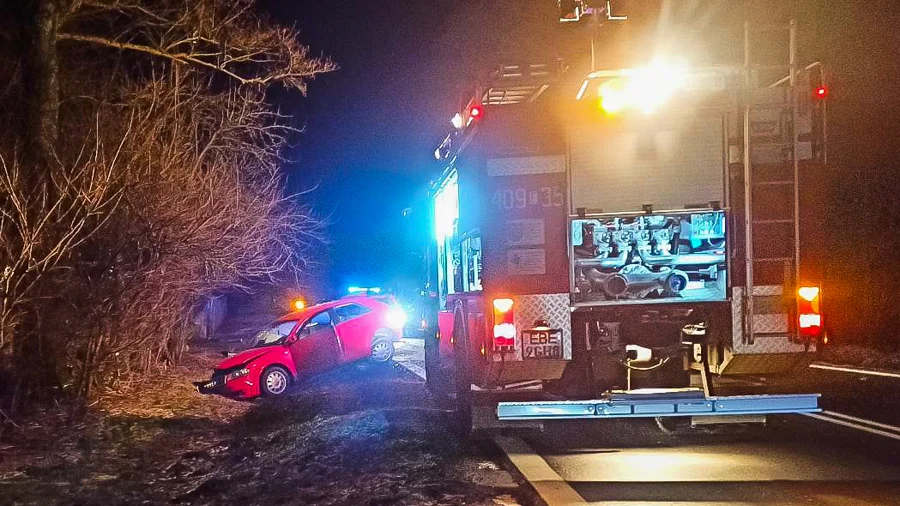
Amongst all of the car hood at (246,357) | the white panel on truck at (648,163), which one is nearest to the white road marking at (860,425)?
the white panel on truck at (648,163)

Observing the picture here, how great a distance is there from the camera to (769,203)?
785 cm

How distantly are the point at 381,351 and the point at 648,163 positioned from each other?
9.99 m

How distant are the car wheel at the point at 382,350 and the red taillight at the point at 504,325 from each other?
927 centimetres

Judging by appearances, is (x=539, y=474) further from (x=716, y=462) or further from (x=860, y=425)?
(x=860, y=425)

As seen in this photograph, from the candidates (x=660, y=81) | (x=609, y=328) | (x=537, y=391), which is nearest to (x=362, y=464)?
(x=537, y=391)

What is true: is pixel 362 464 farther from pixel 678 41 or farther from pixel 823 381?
pixel 823 381

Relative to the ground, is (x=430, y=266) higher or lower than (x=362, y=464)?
higher

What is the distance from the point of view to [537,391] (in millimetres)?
8211

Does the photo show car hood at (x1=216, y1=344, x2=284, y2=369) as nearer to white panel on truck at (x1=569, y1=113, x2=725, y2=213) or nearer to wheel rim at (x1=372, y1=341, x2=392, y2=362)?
wheel rim at (x1=372, y1=341, x2=392, y2=362)

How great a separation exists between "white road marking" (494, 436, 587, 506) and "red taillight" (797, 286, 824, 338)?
2510 mm

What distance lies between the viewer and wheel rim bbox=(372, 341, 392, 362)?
671 inches

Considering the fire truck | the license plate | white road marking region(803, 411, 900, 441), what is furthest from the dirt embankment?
white road marking region(803, 411, 900, 441)

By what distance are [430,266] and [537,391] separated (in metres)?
4.54

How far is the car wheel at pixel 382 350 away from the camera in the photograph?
1702 cm
